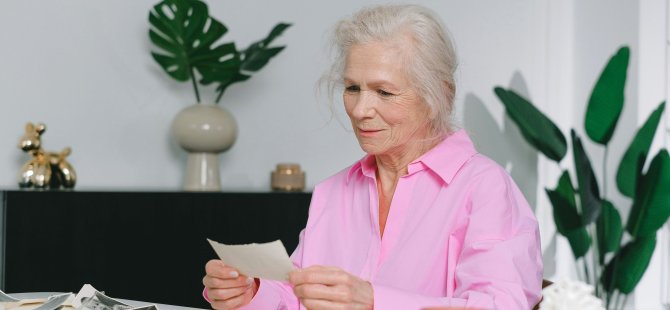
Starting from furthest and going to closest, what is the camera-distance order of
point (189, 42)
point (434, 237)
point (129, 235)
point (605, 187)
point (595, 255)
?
point (595, 255) < point (605, 187) < point (189, 42) < point (129, 235) < point (434, 237)

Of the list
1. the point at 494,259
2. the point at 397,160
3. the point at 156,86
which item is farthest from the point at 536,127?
the point at 494,259

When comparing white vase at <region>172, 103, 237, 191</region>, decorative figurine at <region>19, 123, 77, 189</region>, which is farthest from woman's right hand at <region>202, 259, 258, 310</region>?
white vase at <region>172, 103, 237, 191</region>

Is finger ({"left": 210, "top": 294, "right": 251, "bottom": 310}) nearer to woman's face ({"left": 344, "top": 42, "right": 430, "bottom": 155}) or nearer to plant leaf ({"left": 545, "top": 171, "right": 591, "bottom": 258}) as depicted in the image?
woman's face ({"left": 344, "top": 42, "right": 430, "bottom": 155})

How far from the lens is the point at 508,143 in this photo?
4637 millimetres

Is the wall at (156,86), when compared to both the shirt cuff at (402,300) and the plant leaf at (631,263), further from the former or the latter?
→ the shirt cuff at (402,300)

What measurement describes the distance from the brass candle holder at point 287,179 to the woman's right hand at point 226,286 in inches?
85.4

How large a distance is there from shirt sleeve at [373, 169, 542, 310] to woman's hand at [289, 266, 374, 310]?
0.09 metres

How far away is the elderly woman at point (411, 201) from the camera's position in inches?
66.8

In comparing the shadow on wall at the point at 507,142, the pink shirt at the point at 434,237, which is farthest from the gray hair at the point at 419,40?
the shadow on wall at the point at 507,142

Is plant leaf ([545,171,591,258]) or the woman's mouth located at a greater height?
the woman's mouth

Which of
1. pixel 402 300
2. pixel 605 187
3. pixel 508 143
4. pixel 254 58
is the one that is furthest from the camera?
pixel 508 143

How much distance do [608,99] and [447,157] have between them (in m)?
2.34

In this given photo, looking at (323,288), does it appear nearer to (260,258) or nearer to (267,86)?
(260,258)

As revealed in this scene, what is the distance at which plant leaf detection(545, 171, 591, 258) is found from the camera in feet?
13.5
